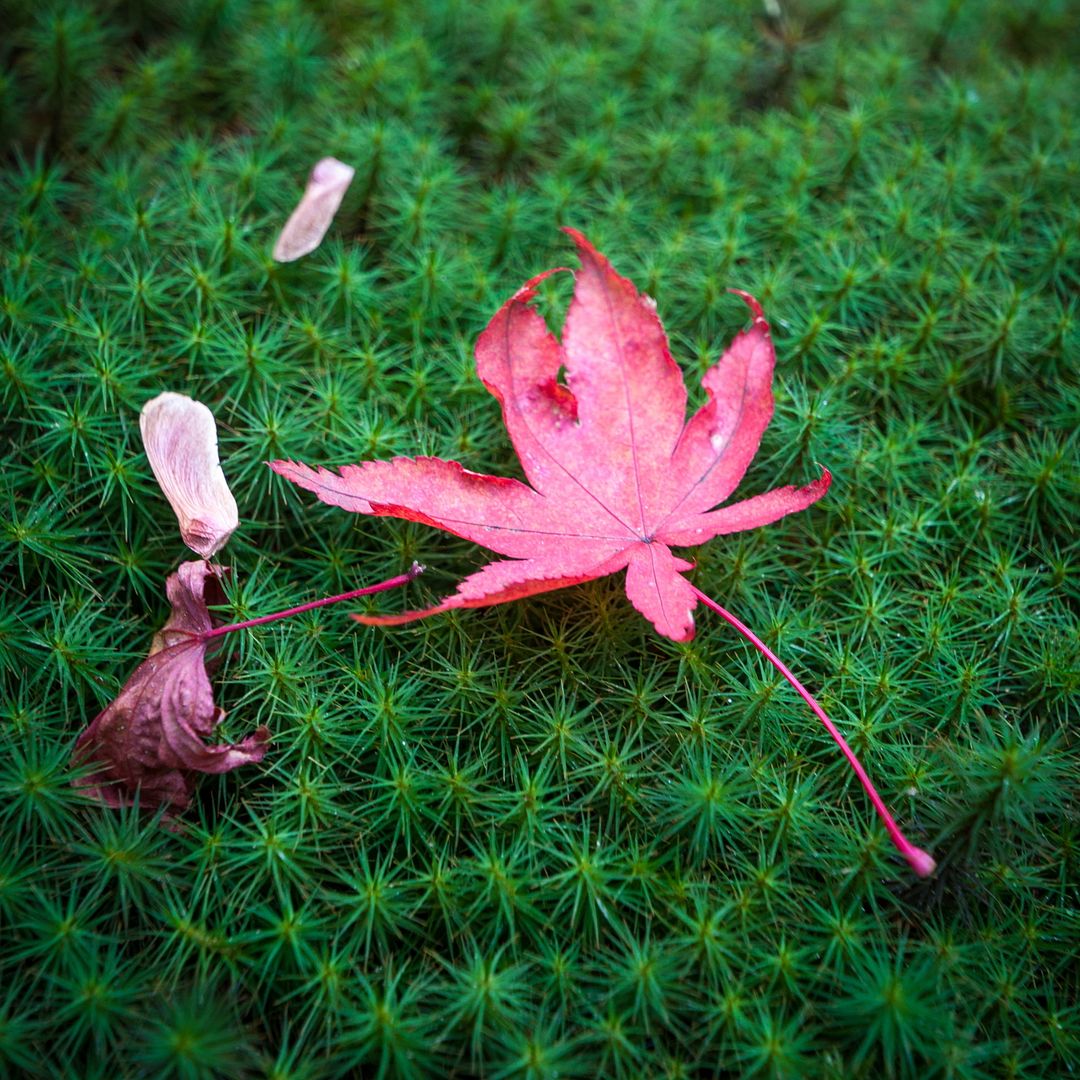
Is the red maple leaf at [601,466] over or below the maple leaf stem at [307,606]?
over

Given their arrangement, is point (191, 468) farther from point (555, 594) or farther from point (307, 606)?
point (555, 594)

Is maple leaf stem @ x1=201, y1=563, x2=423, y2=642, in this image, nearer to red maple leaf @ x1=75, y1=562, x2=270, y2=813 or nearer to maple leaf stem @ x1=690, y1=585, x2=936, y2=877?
red maple leaf @ x1=75, y1=562, x2=270, y2=813

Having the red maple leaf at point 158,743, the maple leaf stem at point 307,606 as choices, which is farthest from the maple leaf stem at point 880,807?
the red maple leaf at point 158,743

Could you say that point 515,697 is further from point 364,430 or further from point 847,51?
point 847,51

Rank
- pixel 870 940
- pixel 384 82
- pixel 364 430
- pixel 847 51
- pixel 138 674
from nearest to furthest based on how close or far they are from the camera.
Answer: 1. pixel 870 940
2. pixel 138 674
3. pixel 364 430
4. pixel 384 82
5. pixel 847 51

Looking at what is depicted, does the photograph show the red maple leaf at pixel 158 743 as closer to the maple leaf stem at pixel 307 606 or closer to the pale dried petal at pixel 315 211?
the maple leaf stem at pixel 307 606

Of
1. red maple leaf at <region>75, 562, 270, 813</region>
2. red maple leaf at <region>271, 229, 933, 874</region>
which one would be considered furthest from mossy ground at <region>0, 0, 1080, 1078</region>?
red maple leaf at <region>271, 229, 933, 874</region>

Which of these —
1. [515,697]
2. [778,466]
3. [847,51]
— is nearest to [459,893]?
[515,697]
